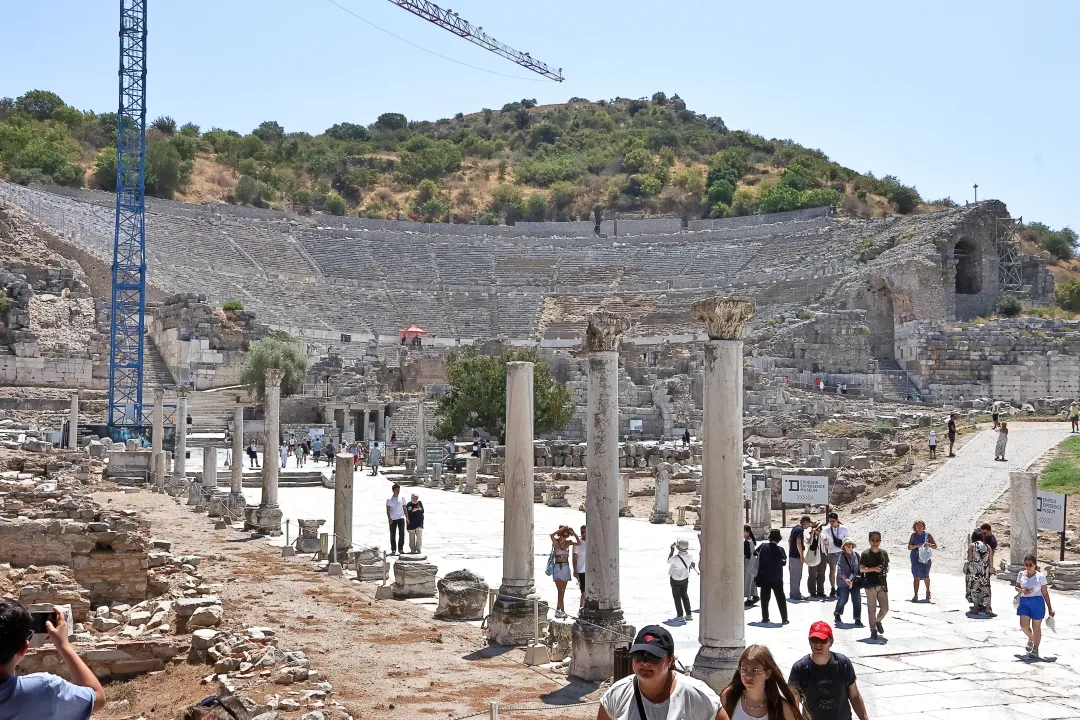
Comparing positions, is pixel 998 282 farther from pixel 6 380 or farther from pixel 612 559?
pixel 612 559

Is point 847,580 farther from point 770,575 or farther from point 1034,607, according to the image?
point 1034,607

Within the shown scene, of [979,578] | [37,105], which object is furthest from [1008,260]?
[37,105]

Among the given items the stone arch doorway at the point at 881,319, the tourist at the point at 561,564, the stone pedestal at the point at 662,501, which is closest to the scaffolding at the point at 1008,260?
the stone arch doorway at the point at 881,319

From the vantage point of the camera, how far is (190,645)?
10000mm

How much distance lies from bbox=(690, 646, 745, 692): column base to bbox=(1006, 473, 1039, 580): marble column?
8827mm

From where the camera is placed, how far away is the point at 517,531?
38.3 ft

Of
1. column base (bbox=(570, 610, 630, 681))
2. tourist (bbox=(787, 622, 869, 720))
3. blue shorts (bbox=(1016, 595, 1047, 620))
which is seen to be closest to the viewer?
tourist (bbox=(787, 622, 869, 720))

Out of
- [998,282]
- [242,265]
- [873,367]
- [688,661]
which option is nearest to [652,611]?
[688,661]

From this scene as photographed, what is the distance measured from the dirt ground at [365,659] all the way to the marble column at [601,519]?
1.17 feet

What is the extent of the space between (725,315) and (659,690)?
4759 mm

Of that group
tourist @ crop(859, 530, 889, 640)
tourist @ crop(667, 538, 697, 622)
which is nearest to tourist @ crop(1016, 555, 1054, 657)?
tourist @ crop(859, 530, 889, 640)

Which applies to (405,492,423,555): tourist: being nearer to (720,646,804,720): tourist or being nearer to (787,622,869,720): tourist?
(787,622,869,720): tourist

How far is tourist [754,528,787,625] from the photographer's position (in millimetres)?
12242

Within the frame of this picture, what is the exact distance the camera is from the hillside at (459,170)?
8544cm
